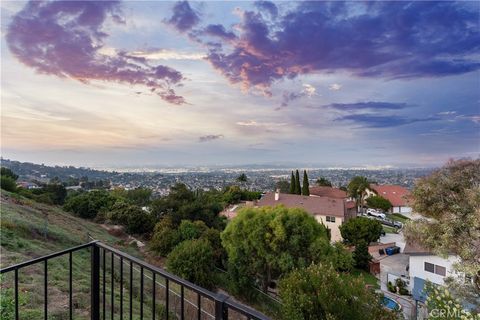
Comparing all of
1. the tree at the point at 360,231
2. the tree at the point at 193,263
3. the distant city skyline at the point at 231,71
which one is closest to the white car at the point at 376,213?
the tree at the point at 360,231

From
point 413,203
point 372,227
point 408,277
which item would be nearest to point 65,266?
point 413,203

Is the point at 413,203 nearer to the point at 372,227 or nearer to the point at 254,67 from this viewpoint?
the point at 254,67

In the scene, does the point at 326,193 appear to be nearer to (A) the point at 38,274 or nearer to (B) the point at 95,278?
(A) the point at 38,274

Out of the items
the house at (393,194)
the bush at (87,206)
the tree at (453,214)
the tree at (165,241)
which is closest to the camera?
the tree at (453,214)

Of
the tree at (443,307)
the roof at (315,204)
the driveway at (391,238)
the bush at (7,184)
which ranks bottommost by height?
the driveway at (391,238)

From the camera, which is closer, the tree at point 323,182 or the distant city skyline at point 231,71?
the distant city skyline at point 231,71

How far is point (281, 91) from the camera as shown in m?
15.3

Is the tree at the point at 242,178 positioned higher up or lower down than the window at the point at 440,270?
higher up

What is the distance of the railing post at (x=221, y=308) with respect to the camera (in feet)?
3.82

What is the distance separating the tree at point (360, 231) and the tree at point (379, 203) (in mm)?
17576

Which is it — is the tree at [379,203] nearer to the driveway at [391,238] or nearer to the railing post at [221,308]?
the driveway at [391,238]

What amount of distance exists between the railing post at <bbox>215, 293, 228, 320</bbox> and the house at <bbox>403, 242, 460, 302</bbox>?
573 inches

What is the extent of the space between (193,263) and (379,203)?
31.1 meters

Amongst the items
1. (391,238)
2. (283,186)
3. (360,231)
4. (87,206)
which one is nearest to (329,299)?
(360,231)
